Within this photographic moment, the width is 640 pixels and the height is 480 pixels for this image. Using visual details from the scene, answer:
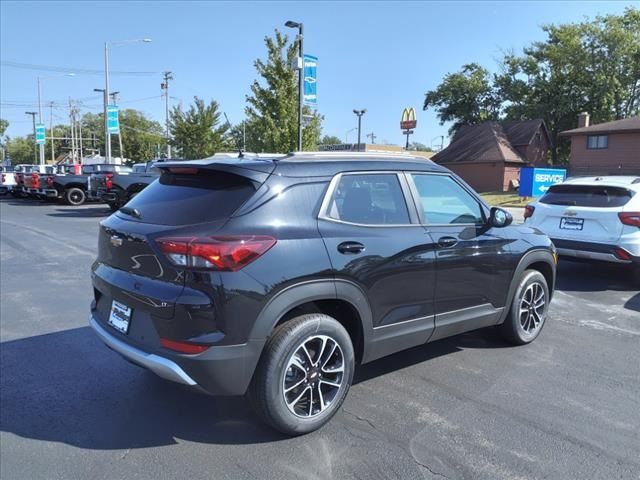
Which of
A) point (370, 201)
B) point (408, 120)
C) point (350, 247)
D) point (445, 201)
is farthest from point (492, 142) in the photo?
point (350, 247)

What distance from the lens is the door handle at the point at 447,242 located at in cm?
393

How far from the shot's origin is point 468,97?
161 feet

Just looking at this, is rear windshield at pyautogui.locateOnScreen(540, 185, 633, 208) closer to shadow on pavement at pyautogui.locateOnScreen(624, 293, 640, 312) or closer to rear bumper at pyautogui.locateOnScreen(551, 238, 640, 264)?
rear bumper at pyautogui.locateOnScreen(551, 238, 640, 264)

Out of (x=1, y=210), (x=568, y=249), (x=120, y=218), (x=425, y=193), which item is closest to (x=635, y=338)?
(x=568, y=249)

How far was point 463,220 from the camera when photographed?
431 cm

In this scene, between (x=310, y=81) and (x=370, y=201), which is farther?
(x=310, y=81)

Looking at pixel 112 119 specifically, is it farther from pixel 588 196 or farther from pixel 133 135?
pixel 133 135

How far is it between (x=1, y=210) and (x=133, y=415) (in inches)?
761

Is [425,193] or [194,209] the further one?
[425,193]

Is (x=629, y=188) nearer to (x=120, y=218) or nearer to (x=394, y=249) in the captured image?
(x=394, y=249)

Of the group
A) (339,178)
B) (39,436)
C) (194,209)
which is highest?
(339,178)

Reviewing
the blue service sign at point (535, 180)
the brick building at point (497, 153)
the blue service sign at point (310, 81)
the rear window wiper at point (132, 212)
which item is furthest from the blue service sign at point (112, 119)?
the rear window wiper at point (132, 212)

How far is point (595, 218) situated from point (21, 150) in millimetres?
133679

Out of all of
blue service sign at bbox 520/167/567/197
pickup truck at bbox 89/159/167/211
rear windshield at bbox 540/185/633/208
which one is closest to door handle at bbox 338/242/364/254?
rear windshield at bbox 540/185/633/208
